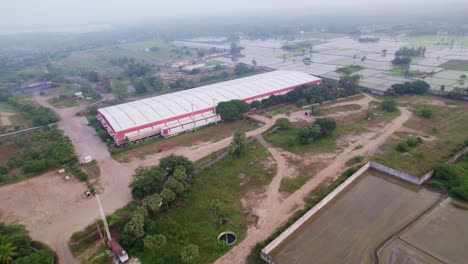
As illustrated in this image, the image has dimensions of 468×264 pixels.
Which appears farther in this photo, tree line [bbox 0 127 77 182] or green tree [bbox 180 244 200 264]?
tree line [bbox 0 127 77 182]

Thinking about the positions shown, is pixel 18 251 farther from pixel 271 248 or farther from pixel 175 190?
pixel 271 248

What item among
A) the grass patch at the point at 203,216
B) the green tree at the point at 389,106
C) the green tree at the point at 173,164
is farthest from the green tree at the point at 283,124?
the green tree at the point at 389,106

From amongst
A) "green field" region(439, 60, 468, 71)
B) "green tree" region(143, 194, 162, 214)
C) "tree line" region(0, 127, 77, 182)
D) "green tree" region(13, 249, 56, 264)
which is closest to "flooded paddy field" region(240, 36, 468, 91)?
"green field" region(439, 60, 468, 71)

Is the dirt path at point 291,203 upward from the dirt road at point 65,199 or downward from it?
upward

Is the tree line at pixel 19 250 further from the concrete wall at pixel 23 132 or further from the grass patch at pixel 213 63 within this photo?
the grass patch at pixel 213 63

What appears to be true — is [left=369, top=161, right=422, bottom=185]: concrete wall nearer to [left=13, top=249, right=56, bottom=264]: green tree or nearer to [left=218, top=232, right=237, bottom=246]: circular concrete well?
[left=218, top=232, right=237, bottom=246]: circular concrete well

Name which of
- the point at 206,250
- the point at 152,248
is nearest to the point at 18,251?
the point at 152,248
